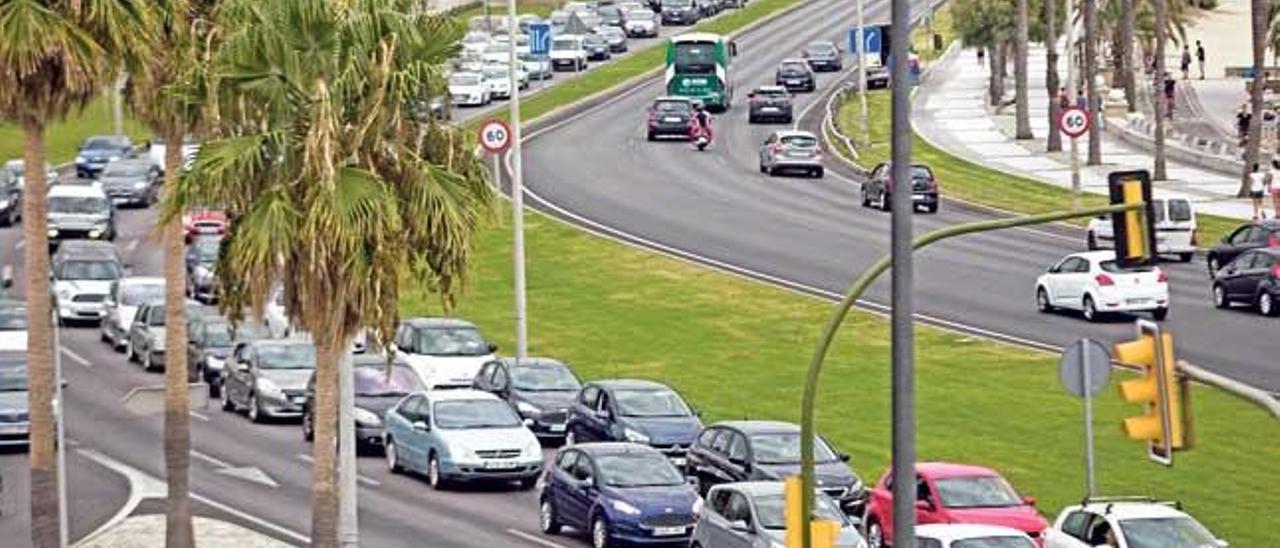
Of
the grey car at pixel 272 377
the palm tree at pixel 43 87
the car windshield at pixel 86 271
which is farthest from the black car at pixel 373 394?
the car windshield at pixel 86 271

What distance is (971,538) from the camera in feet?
115

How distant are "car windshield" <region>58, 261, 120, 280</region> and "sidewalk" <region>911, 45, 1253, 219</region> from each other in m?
30.9

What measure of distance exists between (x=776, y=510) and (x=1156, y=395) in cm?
1634

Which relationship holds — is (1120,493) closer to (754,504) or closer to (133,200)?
(754,504)

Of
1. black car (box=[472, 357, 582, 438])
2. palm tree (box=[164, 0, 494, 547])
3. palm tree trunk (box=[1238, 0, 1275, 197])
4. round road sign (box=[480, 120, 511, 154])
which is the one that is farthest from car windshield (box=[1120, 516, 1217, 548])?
palm tree trunk (box=[1238, 0, 1275, 197])

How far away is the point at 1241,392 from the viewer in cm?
1992

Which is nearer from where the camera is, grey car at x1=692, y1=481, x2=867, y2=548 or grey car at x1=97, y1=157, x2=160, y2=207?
grey car at x1=692, y1=481, x2=867, y2=548

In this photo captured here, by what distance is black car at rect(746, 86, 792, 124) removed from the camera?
347ft

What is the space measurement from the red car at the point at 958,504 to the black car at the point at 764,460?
5.61 ft

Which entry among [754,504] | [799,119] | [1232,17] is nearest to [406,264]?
[754,504]

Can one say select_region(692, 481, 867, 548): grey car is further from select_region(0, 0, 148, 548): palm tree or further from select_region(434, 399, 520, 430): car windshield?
select_region(0, 0, 148, 548): palm tree

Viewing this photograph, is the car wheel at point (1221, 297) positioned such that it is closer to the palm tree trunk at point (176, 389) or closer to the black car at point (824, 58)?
the palm tree trunk at point (176, 389)

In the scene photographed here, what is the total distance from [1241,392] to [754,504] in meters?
17.3

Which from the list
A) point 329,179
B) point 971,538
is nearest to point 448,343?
point 971,538
